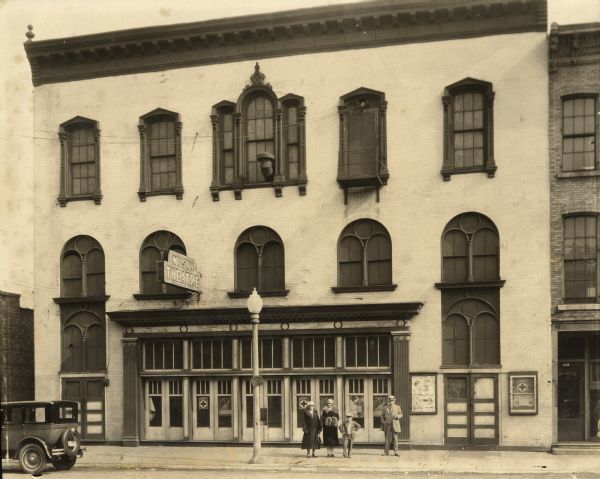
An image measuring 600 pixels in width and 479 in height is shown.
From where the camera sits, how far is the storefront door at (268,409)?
23.4 metres

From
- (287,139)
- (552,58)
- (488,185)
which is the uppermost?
(552,58)

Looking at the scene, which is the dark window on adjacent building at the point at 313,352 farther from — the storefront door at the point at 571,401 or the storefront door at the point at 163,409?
the storefront door at the point at 571,401

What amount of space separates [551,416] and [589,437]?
1561 mm

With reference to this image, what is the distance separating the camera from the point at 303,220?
23.5m

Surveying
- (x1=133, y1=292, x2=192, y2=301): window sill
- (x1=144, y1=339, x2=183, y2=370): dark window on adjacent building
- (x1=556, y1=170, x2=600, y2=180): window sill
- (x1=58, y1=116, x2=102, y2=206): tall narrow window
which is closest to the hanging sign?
(x1=133, y1=292, x2=192, y2=301): window sill

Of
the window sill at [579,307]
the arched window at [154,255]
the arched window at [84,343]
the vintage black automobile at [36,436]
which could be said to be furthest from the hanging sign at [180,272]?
the window sill at [579,307]

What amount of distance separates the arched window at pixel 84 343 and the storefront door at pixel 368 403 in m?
8.38

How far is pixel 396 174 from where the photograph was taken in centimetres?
2288

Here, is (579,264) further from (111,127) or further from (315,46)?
(111,127)

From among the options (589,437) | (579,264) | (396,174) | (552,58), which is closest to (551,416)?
(589,437)

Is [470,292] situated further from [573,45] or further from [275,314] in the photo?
[573,45]

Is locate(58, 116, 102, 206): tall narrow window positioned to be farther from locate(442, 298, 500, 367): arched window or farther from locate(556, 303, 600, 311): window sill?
locate(556, 303, 600, 311): window sill

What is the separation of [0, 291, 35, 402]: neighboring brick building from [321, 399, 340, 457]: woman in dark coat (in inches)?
470

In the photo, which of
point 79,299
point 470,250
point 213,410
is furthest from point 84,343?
point 470,250
